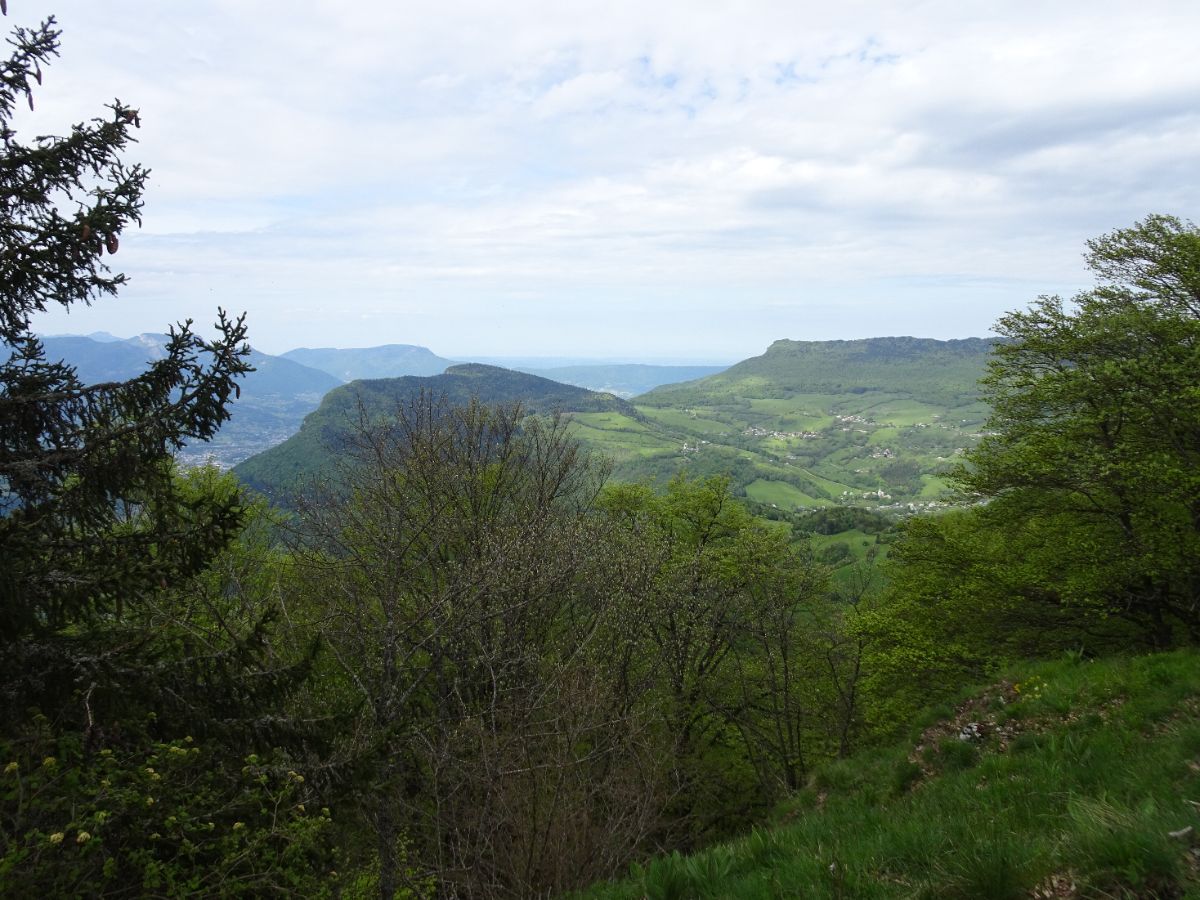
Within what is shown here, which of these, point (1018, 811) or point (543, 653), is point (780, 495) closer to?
point (543, 653)

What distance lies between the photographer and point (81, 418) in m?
7.34

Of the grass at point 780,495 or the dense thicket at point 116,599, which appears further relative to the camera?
the grass at point 780,495

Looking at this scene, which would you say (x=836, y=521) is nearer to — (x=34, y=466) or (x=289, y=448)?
(x=34, y=466)

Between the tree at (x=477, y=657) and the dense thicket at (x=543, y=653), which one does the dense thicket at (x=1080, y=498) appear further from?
the tree at (x=477, y=657)

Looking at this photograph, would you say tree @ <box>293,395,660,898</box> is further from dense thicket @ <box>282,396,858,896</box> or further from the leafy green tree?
the leafy green tree

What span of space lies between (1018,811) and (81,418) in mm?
10521

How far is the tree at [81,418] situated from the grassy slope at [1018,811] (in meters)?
6.57

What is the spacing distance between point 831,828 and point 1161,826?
3525 millimetres

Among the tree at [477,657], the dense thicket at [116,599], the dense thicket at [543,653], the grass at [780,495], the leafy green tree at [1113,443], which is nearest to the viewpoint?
the dense thicket at [116,599]

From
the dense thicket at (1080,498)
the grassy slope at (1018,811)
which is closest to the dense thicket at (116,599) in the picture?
the grassy slope at (1018,811)

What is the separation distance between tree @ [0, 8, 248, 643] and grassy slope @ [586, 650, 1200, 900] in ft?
21.5

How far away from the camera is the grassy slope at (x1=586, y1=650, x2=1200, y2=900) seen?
12.2 ft

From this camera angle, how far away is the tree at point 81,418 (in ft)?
22.8

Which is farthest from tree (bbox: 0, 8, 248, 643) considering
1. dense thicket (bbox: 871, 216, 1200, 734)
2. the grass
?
the grass
